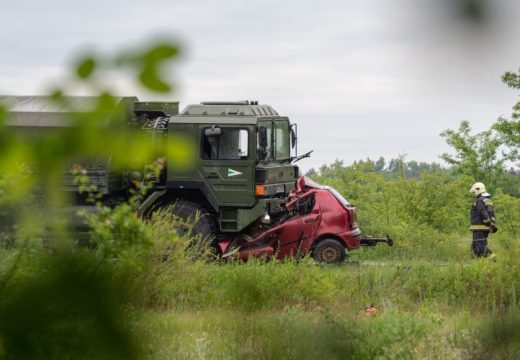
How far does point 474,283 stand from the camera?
13172mm

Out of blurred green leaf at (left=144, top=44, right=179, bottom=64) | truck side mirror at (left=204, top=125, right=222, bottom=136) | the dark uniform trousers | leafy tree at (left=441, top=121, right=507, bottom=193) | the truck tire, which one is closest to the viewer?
blurred green leaf at (left=144, top=44, right=179, bottom=64)

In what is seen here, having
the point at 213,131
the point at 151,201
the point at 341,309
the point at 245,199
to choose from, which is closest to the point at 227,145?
the point at 213,131

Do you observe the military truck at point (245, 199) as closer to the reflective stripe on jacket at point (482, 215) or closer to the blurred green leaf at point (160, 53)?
the reflective stripe on jacket at point (482, 215)

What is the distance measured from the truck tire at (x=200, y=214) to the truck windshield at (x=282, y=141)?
6.00 feet

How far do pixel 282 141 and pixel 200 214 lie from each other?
7.69 ft

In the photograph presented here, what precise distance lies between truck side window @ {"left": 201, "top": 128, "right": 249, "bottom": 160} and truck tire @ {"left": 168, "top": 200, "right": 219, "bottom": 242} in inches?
40.0

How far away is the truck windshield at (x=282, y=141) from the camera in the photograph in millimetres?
18406

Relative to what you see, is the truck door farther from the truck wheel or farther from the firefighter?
the firefighter

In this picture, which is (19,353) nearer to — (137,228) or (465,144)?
(137,228)

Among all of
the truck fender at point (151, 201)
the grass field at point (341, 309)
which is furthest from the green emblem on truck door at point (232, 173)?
the grass field at point (341, 309)

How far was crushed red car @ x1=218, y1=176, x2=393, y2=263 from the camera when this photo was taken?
17.5 m

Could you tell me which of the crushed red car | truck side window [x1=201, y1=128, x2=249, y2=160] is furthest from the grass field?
truck side window [x1=201, y1=128, x2=249, y2=160]

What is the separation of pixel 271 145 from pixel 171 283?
684 cm

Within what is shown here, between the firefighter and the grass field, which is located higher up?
the firefighter
